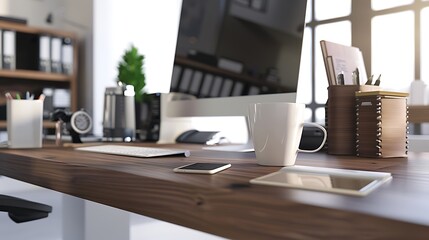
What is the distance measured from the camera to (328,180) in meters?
0.45

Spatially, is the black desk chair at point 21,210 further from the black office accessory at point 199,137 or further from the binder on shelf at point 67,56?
the binder on shelf at point 67,56

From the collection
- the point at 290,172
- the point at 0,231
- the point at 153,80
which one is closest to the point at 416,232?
the point at 290,172

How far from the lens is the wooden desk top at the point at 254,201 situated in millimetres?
313

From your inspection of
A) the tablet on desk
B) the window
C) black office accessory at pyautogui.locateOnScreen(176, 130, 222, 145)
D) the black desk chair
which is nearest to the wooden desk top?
the tablet on desk

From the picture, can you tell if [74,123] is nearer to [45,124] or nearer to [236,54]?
[236,54]

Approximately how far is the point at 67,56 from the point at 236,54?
224 centimetres

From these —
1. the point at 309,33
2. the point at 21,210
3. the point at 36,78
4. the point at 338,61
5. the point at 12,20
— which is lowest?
the point at 21,210

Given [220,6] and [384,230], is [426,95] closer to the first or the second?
[220,6]

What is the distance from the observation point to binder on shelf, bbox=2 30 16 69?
2.69 meters

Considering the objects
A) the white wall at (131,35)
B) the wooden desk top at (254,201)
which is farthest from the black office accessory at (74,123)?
the white wall at (131,35)

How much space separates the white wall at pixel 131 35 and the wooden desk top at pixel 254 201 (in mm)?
2230

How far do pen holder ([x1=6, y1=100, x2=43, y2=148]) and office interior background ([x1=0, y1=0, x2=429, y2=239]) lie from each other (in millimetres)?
547

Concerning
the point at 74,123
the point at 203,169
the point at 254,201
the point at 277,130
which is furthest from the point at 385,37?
the point at 254,201

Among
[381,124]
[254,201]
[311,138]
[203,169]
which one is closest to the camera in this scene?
[254,201]
